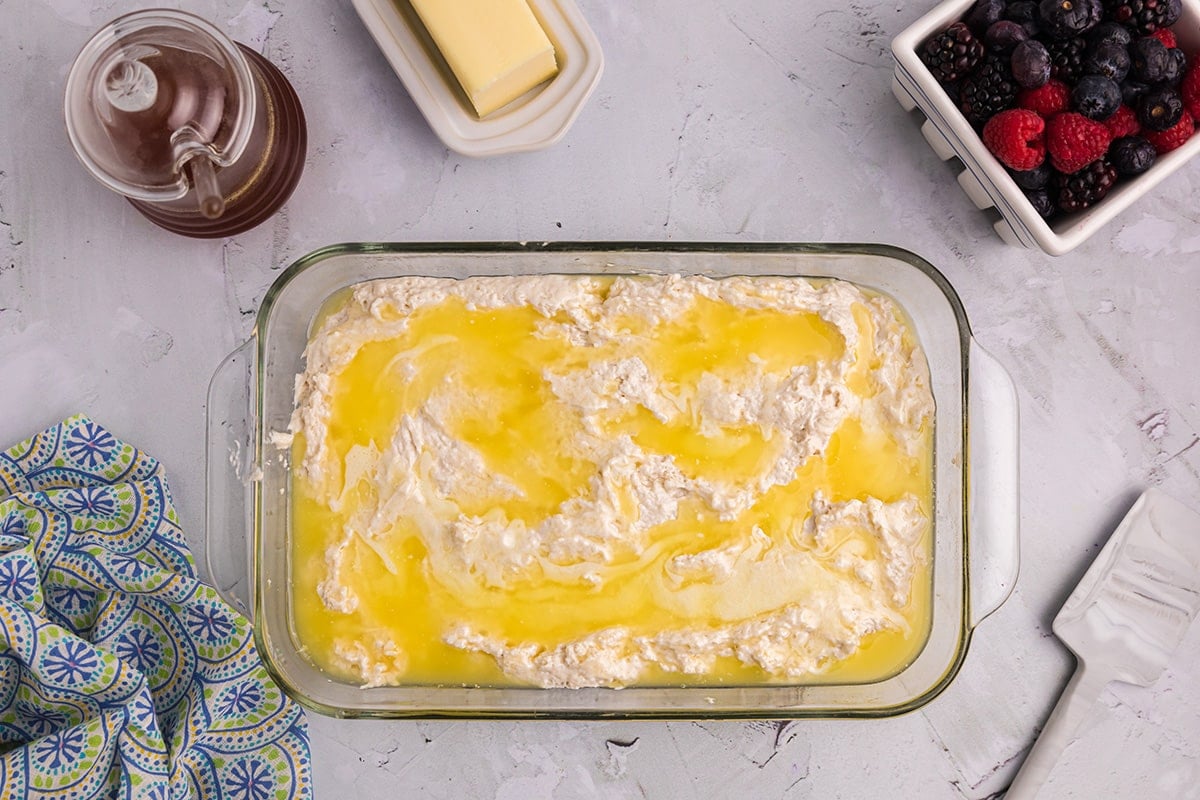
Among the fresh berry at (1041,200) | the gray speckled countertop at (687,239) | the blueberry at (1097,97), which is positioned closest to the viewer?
the blueberry at (1097,97)

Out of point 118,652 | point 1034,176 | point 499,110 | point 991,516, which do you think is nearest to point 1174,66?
point 1034,176

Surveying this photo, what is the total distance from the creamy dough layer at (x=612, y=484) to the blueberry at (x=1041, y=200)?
335 millimetres

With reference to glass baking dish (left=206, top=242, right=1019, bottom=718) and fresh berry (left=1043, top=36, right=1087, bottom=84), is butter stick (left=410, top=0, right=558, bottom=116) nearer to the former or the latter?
glass baking dish (left=206, top=242, right=1019, bottom=718)

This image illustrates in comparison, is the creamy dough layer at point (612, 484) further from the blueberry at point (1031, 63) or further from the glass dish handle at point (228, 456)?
the blueberry at point (1031, 63)

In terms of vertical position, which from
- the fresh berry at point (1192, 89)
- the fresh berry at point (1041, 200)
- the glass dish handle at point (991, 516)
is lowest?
A: the glass dish handle at point (991, 516)

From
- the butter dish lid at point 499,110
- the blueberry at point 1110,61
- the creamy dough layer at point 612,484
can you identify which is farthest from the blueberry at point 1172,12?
the butter dish lid at point 499,110

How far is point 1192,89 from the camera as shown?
4.98 feet

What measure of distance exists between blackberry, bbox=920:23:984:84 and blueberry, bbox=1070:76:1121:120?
0.53 feet

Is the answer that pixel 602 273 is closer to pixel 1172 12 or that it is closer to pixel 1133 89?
pixel 1133 89

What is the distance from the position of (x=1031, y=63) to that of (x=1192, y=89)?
280mm

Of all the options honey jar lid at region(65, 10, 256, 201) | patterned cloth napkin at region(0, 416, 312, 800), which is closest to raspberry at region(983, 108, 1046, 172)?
honey jar lid at region(65, 10, 256, 201)

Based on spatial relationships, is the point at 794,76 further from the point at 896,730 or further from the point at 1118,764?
the point at 1118,764

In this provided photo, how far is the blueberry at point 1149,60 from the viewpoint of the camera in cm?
148

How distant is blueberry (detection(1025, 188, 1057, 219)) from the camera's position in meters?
1.56
